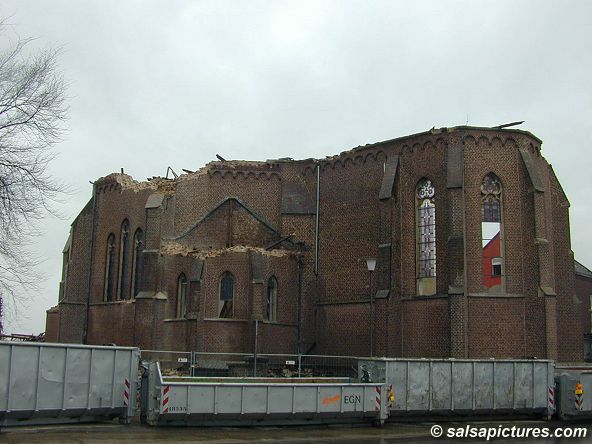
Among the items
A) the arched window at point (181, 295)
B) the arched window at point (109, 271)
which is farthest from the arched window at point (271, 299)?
the arched window at point (109, 271)

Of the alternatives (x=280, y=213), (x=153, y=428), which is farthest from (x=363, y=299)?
(x=153, y=428)

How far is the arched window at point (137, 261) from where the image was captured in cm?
3666

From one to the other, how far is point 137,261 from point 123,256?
134 centimetres

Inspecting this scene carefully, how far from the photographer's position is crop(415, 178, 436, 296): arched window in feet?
101

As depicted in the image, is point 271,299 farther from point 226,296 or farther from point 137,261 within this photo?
point 137,261

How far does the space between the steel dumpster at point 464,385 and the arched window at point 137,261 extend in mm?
18092

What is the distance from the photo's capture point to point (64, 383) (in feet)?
56.3

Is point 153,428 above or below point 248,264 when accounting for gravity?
below

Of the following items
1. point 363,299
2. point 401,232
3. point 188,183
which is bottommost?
point 363,299

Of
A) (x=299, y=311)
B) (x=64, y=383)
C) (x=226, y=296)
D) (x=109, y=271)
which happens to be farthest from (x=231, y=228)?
(x=64, y=383)

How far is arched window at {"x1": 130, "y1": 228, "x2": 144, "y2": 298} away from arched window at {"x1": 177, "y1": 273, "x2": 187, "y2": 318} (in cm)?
315

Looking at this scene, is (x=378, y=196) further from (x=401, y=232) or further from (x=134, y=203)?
(x=134, y=203)

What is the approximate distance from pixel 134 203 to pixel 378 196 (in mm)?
12907

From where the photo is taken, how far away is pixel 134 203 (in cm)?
3769
